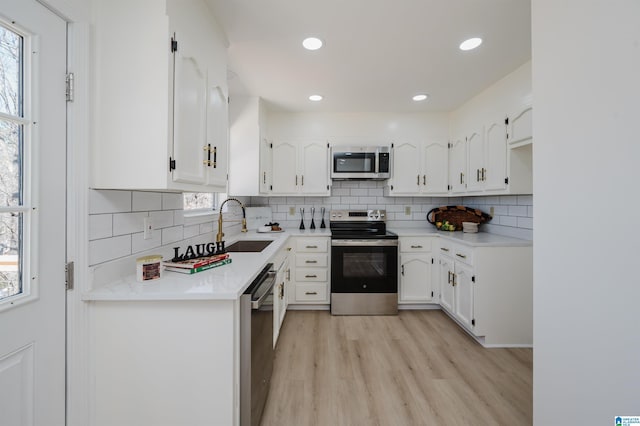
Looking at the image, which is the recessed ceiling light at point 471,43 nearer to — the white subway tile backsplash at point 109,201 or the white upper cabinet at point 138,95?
the white upper cabinet at point 138,95

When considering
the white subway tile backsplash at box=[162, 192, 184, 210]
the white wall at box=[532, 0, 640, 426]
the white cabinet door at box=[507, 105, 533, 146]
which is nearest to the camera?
the white wall at box=[532, 0, 640, 426]

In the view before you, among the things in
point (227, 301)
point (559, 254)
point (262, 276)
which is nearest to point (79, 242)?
point (227, 301)

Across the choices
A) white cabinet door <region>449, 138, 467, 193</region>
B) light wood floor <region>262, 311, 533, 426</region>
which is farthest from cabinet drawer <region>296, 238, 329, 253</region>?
white cabinet door <region>449, 138, 467, 193</region>

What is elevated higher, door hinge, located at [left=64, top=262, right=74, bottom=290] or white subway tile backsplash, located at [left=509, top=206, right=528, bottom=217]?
white subway tile backsplash, located at [left=509, top=206, right=528, bottom=217]

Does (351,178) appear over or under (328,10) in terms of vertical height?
under

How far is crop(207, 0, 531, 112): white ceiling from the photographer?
1597mm

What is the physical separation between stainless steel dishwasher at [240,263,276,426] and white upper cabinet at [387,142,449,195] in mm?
2370

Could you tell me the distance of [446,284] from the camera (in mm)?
2986

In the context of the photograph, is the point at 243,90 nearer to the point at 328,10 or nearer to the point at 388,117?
the point at 328,10

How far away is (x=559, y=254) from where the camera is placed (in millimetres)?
1120

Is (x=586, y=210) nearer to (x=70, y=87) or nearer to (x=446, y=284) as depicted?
(x=70, y=87)

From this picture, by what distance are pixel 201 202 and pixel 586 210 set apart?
2.52m

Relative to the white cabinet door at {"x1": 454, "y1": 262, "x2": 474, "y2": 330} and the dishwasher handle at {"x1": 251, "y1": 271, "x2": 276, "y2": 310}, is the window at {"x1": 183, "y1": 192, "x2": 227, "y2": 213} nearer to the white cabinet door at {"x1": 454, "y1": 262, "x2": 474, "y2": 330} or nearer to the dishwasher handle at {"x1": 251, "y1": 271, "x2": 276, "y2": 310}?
the dishwasher handle at {"x1": 251, "y1": 271, "x2": 276, "y2": 310}

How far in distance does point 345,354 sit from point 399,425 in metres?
0.77
